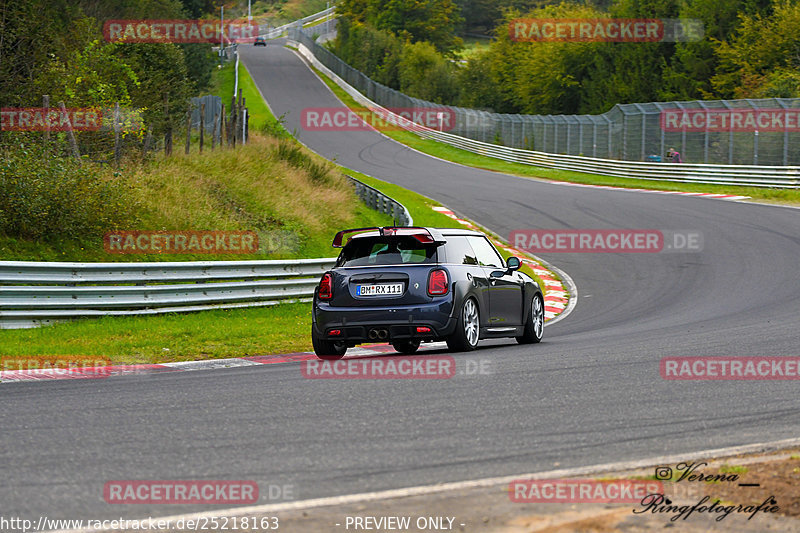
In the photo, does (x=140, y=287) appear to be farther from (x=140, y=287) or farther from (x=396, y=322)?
(x=396, y=322)

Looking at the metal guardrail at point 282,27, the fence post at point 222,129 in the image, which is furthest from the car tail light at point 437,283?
the metal guardrail at point 282,27

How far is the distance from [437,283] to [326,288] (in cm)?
130

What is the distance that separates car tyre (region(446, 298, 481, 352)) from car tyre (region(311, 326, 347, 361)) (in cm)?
131

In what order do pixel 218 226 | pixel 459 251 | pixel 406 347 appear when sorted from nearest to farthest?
pixel 459 251 < pixel 406 347 < pixel 218 226

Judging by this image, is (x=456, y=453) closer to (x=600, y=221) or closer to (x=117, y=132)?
(x=117, y=132)

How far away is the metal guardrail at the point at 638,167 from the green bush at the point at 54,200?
25.5 metres

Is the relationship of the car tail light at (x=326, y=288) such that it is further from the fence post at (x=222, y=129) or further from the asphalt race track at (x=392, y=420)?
the fence post at (x=222, y=129)

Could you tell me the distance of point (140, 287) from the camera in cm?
1570

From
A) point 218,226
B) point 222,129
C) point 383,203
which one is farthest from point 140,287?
Result: point 383,203

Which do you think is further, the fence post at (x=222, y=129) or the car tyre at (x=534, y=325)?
the fence post at (x=222, y=129)

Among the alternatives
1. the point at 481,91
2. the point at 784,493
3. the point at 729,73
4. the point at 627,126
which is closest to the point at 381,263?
the point at 784,493

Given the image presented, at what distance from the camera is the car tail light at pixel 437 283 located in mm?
11336

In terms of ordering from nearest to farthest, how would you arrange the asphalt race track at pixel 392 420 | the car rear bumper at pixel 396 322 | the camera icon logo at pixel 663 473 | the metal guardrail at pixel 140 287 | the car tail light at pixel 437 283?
the camera icon logo at pixel 663 473 < the asphalt race track at pixel 392 420 < the car rear bumper at pixel 396 322 < the car tail light at pixel 437 283 < the metal guardrail at pixel 140 287

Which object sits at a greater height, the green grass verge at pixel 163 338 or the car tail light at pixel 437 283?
the car tail light at pixel 437 283
